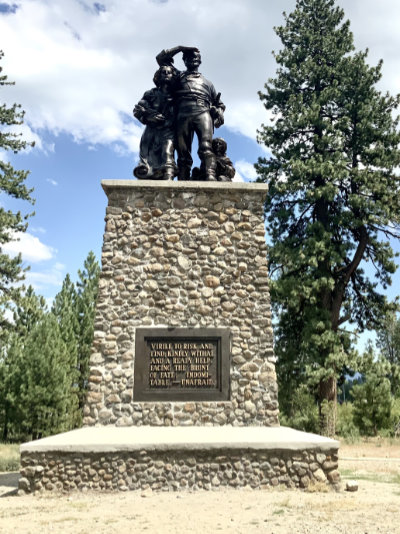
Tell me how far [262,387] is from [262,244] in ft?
7.89

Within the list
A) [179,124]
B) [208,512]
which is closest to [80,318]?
[179,124]

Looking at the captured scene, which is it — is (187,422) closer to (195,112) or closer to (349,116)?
(195,112)

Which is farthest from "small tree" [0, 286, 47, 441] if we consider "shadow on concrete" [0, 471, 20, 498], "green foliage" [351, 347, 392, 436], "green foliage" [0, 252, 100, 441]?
"green foliage" [351, 347, 392, 436]

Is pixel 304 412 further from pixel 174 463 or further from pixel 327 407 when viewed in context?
pixel 174 463

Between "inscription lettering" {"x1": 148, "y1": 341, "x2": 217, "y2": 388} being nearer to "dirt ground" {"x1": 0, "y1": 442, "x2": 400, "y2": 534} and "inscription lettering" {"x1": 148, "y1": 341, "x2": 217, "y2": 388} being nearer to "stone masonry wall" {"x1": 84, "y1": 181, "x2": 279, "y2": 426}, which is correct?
"stone masonry wall" {"x1": 84, "y1": 181, "x2": 279, "y2": 426}

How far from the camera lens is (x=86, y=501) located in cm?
527

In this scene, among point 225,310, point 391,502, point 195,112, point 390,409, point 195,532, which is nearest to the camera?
point 195,532

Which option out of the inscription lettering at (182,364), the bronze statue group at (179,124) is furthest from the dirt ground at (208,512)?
the bronze statue group at (179,124)

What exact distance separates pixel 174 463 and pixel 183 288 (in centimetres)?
283

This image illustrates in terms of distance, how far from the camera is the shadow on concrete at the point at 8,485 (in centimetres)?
576

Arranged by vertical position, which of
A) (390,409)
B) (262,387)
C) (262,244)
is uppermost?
(262,244)

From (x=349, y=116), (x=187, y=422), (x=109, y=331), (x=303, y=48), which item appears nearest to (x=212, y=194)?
(x=109, y=331)

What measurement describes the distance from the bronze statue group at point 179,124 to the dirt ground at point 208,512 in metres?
5.34

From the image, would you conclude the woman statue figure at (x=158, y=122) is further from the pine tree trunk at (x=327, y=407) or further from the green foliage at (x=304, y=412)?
the pine tree trunk at (x=327, y=407)
